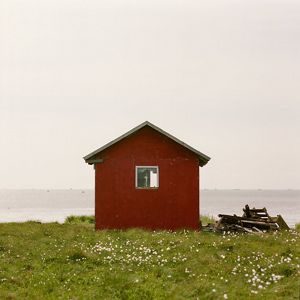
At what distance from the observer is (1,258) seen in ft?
69.5

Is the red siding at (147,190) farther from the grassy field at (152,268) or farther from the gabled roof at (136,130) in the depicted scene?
the grassy field at (152,268)

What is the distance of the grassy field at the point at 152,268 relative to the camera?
16.0m

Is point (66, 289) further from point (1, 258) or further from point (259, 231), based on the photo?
point (259, 231)

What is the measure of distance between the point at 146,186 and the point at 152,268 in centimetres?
1154

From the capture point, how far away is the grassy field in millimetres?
15969

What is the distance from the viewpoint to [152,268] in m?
18.7

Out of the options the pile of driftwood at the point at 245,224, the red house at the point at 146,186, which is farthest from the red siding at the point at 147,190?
the pile of driftwood at the point at 245,224

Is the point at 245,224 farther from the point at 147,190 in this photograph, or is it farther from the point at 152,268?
the point at 152,268

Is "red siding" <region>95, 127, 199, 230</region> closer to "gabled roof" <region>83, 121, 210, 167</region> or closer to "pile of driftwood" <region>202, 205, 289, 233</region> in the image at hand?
"gabled roof" <region>83, 121, 210, 167</region>

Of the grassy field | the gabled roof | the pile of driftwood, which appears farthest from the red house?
the grassy field

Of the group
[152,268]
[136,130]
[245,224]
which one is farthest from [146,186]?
[152,268]

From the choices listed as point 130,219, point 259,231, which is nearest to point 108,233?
point 130,219

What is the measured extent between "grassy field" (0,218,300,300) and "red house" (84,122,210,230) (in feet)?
12.8

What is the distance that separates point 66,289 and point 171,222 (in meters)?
13.5
